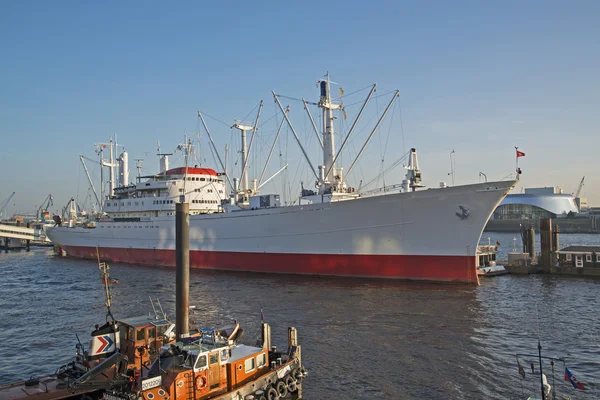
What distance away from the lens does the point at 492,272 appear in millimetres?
31609

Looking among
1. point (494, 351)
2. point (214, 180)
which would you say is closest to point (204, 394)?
point (494, 351)

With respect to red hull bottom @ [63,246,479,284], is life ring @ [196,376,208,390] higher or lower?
lower

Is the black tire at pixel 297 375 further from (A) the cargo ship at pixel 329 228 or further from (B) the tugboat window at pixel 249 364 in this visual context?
(A) the cargo ship at pixel 329 228

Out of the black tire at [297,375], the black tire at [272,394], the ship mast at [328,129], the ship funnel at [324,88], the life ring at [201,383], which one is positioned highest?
the ship funnel at [324,88]

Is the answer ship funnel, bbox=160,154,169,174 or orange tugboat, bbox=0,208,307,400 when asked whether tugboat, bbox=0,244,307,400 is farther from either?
ship funnel, bbox=160,154,169,174

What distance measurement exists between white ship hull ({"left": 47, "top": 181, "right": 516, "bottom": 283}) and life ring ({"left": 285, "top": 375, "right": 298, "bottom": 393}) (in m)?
16.3

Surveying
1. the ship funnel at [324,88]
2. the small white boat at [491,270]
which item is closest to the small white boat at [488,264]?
the small white boat at [491,270]

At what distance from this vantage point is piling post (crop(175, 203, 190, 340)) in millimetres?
11172

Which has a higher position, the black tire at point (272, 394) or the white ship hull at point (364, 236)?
the white ship hull at point (364, 236)

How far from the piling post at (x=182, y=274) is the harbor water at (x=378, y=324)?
12.3ft

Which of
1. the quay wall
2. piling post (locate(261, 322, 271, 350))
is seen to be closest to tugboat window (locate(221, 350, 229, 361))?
piling post (locate(261, 322, 271, 350))

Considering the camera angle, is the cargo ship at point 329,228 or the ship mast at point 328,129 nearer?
the cargo ship at point 329,228

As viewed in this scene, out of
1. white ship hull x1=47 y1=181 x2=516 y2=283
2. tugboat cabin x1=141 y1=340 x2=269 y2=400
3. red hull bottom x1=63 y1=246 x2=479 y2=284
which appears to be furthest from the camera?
red hull bottom x1=63 y1=246 x2=479 y2=284

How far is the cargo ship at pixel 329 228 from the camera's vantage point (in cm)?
2511
